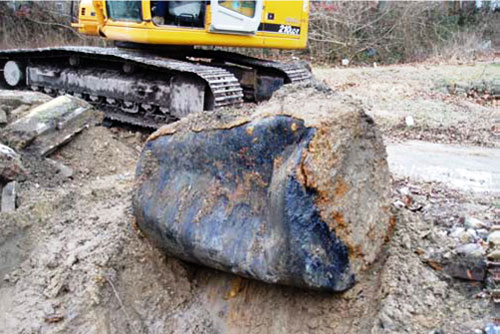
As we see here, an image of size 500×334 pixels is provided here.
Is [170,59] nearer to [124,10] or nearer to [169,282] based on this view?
[124,10]

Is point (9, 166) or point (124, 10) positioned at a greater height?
point (124, 10)

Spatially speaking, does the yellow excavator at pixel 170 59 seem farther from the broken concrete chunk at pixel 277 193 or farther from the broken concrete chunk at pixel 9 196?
the broken concrete chunk at pixel 277 193

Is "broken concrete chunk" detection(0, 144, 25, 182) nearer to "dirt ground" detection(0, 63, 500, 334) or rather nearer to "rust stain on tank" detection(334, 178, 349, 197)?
"dirt ground" detection(0, 63, 500, 334)

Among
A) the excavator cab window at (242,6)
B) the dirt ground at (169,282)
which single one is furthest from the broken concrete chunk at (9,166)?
the excavator cab window at (242,6)

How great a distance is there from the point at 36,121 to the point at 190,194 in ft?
8.59

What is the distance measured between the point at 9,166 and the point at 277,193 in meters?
2.67

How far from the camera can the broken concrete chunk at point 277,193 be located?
2650 millimetres

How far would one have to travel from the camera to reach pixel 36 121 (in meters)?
5.20

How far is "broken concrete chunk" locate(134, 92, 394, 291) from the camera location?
265 centimetres

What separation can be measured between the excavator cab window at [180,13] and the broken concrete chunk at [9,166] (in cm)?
295

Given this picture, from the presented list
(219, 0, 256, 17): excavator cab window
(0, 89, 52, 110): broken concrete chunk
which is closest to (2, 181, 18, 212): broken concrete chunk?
(0, 89, 52, 110): broken concrete chunk

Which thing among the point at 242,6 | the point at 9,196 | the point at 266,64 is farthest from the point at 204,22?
the point at 9,196

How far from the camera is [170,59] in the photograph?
7297 millimetres

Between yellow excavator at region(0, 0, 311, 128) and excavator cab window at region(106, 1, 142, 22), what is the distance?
1 centimetres
